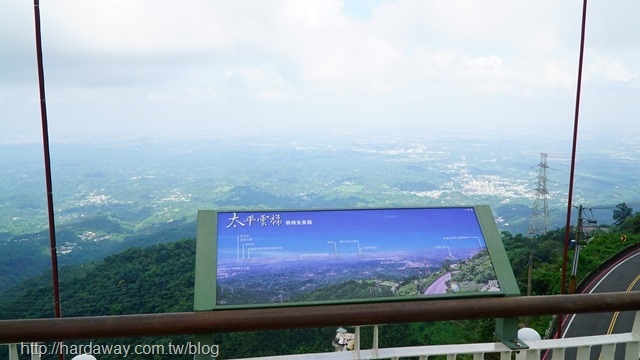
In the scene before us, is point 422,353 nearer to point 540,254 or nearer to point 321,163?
point 540,254

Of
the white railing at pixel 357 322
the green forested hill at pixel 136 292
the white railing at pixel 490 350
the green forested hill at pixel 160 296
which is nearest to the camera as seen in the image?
the white railing at pixel 357 322

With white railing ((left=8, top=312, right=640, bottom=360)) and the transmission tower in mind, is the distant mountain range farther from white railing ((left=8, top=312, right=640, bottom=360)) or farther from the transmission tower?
white railing ((left=8, top=312, right=640, bottom=360))

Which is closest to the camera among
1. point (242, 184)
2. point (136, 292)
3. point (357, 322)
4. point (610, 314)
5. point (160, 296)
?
point (357, 322)

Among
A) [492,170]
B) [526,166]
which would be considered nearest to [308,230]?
[492,170]

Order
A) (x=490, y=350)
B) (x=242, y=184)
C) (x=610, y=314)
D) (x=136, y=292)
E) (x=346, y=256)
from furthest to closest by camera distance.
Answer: (x=242, y=184), (x=610, y=314), (x=136, y=292), (x=346, y=256), (x=490, y=350)

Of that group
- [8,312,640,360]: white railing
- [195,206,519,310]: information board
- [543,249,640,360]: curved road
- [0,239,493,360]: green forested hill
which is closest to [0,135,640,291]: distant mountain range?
[543,249,640,360]: curved road

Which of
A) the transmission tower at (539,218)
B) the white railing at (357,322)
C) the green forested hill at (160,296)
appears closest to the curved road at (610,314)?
the green forested hill at (160,296)

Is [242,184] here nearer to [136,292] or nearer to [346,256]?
[136,292]

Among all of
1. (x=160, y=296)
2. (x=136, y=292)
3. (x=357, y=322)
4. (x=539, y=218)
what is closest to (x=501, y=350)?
(x=357, y=322)

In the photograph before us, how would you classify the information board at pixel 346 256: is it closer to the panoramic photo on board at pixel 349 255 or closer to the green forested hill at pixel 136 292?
the panoramic photo on board at pixel 349 255
